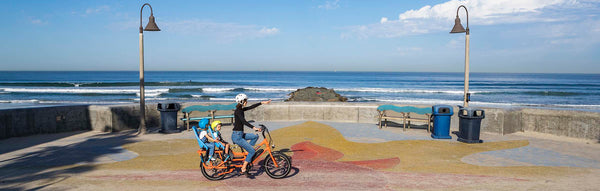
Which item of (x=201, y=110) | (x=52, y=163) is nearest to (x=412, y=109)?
(x=201, y=110)

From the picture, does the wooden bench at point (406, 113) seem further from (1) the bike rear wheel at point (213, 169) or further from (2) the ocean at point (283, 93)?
(2) the ocean at point (283, 93)

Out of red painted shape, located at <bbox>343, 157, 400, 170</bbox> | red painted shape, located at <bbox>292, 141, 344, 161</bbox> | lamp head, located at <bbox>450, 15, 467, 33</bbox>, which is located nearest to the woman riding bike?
red painted shape, located at <bbox>292, 141, 344, 161</bbox>

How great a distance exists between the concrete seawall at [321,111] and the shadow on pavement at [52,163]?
1849 millimetres

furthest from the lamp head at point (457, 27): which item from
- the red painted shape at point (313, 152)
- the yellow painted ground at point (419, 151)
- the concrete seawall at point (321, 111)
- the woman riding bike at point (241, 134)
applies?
the woman riding bike at point (241, 134)

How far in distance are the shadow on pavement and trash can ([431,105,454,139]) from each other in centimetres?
848

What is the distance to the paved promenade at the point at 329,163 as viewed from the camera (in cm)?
632

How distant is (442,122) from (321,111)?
4681 millimetres

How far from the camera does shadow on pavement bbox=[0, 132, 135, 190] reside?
6.36 meters

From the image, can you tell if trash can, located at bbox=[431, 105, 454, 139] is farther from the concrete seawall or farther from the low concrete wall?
the low concrete wall

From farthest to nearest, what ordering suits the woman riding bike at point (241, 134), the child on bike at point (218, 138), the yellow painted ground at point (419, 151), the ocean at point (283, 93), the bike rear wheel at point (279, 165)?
the ocean at point (283, 93) < the yellow painted ground at point (419, 151) < the bike rear wheel at point (279, 165) < the woman riding bike at point (241, 134) < the child on bike at point (218, 138)

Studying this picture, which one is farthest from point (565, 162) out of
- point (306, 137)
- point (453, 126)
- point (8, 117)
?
point (8, 117)

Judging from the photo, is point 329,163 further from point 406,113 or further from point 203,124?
point 406,113

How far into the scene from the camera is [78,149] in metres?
9.09

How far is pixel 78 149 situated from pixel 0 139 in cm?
299
